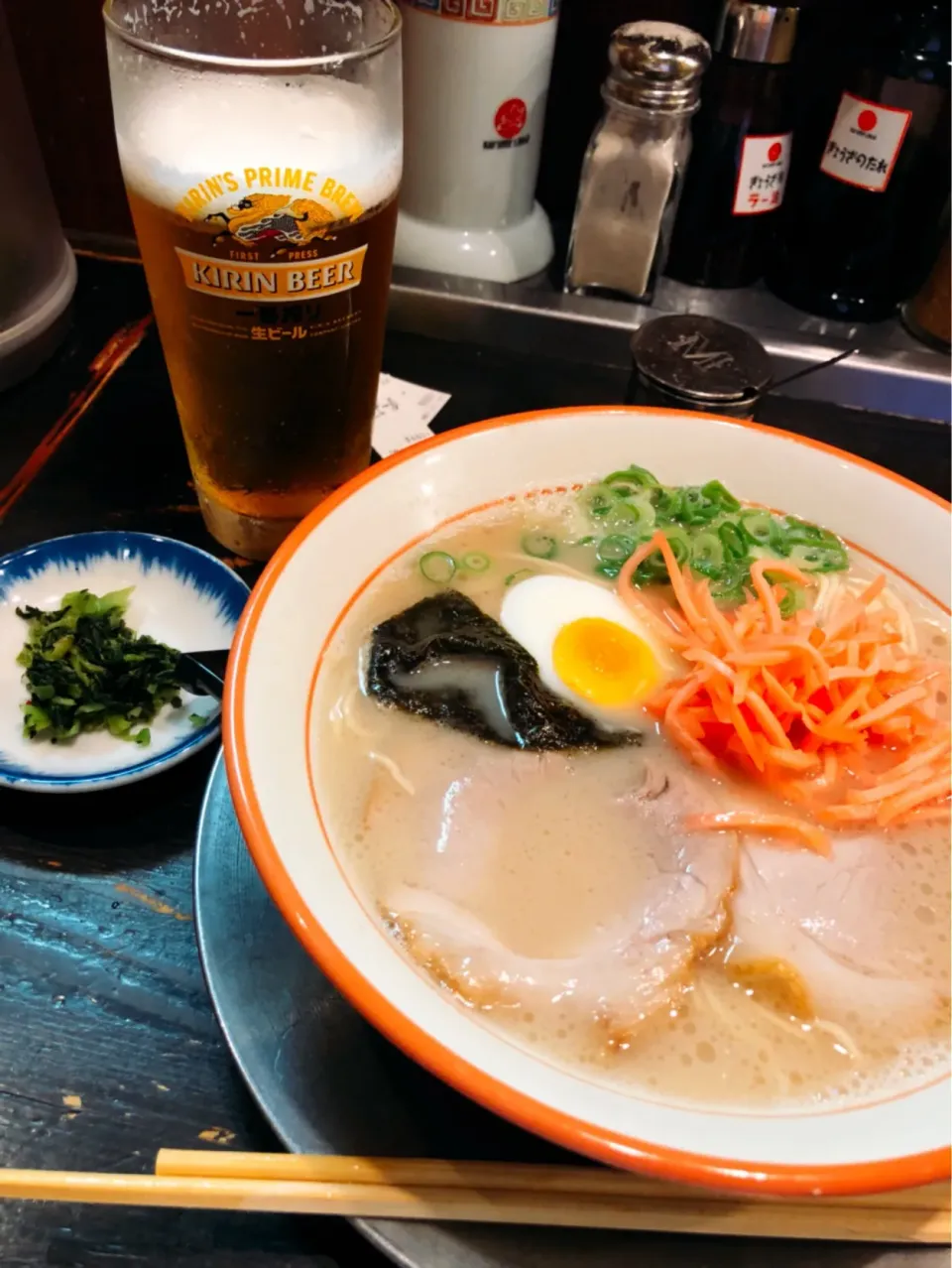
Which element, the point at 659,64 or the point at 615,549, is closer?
the point at 615,549

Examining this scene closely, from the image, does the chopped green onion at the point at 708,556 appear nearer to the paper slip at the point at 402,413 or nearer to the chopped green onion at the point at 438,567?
the chopped green onion at the point at 438,567

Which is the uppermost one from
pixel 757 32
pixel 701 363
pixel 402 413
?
pixel 757 32

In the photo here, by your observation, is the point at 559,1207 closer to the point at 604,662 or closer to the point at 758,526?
the point at 604,662

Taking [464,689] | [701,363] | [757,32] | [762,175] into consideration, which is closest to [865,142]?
[762,175]

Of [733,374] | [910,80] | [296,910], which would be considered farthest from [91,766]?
[910,80]

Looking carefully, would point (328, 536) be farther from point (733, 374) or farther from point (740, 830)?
point (733, 374)

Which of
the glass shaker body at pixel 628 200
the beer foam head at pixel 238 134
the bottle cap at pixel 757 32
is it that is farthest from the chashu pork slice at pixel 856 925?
the bottle cap at pixel 757 32

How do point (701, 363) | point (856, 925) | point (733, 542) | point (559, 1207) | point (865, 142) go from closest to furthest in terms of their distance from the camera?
point (559, 1207) → point (856, 925) → point (733, 542) → point (701, 363) → point (865, 142)

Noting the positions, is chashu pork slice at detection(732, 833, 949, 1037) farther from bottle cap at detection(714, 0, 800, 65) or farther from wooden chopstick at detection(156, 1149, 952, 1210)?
bottle cap at detection(714, 0, 800, 65)
